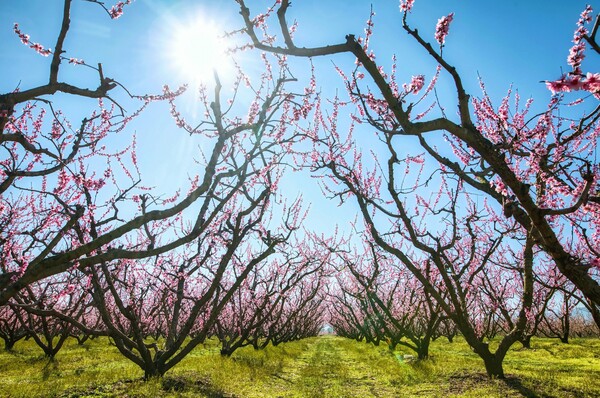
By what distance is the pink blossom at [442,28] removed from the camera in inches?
159

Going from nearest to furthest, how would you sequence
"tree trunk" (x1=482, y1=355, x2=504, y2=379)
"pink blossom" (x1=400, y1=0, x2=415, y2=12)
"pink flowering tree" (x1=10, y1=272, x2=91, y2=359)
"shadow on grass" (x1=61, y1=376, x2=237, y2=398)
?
"pink blossom" (x1=400, y1=0, x2=415, y2=12) < "pink flowering tree" (x1=10, y1=272, x2=91, y2=359) < "shadow on grass" (x1=61, y1=376, x2=237, y2=398) < "tree trunk" (x1=482, y1=355, x2=504, y2=379)

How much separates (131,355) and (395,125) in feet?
26.0

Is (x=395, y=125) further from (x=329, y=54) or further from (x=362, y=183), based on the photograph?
(x=362, y=183)

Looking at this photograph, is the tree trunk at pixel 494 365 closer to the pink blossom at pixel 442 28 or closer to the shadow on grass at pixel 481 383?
the shadow on grass at pixel 481 383

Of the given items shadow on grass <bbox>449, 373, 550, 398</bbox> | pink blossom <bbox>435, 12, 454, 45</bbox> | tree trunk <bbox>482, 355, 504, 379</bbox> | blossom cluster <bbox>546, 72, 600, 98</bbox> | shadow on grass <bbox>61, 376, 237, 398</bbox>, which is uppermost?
pink blossom <bbox>435, 12, 454, 45</bbox>

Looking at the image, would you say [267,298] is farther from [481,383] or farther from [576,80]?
[576,80]

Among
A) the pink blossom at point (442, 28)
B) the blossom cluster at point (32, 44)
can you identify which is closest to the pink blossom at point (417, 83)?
the pink blossom at point (442, 28)

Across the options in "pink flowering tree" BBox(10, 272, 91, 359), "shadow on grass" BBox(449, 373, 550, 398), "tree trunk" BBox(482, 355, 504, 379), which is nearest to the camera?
"pink flowering tree" BBox(10, 272, 91, 359)

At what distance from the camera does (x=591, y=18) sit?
148 inches

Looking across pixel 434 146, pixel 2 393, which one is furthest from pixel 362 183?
pixel 2 393

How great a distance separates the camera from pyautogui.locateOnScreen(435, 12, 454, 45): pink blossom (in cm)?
403

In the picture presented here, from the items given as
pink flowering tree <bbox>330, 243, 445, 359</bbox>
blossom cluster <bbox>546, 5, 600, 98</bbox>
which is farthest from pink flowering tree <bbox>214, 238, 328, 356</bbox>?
blossom cluster <bbox>546, 5, 600, 98</bbox>

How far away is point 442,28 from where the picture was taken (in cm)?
404

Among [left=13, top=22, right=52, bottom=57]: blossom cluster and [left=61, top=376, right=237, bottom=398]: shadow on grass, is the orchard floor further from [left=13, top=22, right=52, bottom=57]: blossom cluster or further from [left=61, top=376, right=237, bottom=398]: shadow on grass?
[left=13, top=22, right=52, bottom=57]: blossom cluster
